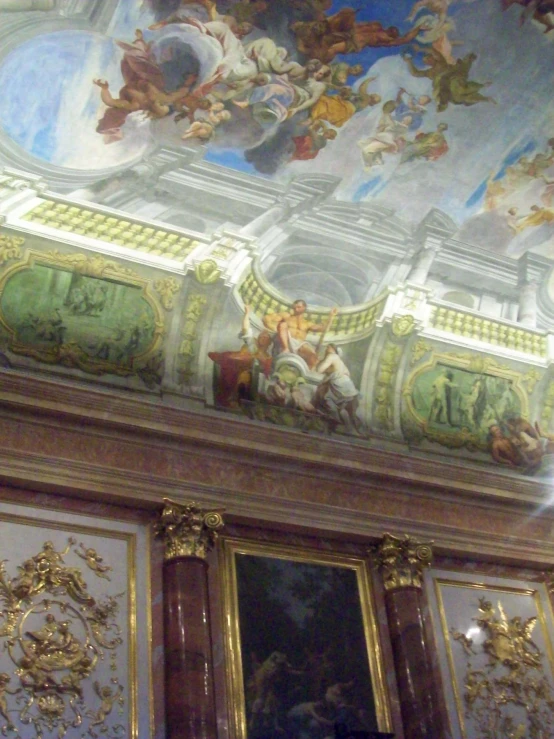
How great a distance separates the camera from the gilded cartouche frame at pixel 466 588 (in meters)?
12.0

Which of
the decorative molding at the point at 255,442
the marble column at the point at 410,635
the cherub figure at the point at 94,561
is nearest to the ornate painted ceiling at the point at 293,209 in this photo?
the decorative molding at the point at 255,442

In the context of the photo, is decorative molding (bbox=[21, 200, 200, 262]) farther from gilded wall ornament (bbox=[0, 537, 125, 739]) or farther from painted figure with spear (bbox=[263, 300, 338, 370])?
gilded wall ornament (bbox=[0, 537, 125, 739])

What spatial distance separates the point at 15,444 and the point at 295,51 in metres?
5.75

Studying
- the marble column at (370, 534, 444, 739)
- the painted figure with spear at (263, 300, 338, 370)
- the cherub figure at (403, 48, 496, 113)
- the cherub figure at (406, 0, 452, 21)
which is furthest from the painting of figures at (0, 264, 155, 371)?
the cherub figure at (406, 0, 452, 21)

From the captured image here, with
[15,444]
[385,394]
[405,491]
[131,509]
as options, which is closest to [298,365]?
[385,394]

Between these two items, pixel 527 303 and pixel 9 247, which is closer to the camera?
pixel 9 247

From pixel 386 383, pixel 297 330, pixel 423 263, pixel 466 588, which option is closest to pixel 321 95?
pixel 423 263

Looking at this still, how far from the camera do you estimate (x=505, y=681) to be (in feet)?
40.7

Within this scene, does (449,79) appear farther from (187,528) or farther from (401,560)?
(187,528)

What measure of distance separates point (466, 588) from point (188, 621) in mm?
4399

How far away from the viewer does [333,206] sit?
507 inches

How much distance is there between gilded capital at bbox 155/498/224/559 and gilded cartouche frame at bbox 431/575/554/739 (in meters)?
3.38

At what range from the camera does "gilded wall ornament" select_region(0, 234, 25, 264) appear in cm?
1150

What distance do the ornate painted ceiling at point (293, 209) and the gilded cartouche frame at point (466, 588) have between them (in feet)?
6.26
